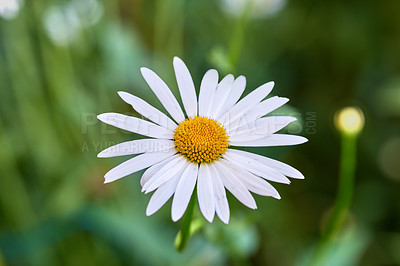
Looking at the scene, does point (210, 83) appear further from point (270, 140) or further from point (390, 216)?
point (390, 216)

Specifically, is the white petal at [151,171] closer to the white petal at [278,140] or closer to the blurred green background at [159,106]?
the white petal at [278,140]

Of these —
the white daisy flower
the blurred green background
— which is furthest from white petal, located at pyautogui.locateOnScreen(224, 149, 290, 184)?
the blurred green background

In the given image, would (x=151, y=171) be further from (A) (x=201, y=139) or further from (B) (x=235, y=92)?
(B) (x=235, y=92)

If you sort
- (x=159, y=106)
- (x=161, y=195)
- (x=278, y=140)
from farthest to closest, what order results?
(x=159, y=106) < (x=278, y=140) < (x=161, y=195)

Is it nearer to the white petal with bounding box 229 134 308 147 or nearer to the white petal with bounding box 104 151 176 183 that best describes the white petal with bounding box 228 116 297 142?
the white petal with bounding box 229 134 308 147

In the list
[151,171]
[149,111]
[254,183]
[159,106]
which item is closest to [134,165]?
[151,171]

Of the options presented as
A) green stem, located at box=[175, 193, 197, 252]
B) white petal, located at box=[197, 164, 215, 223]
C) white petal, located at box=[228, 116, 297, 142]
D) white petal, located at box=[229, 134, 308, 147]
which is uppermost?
white petal, located at box=[228, 116, 297, 142]
